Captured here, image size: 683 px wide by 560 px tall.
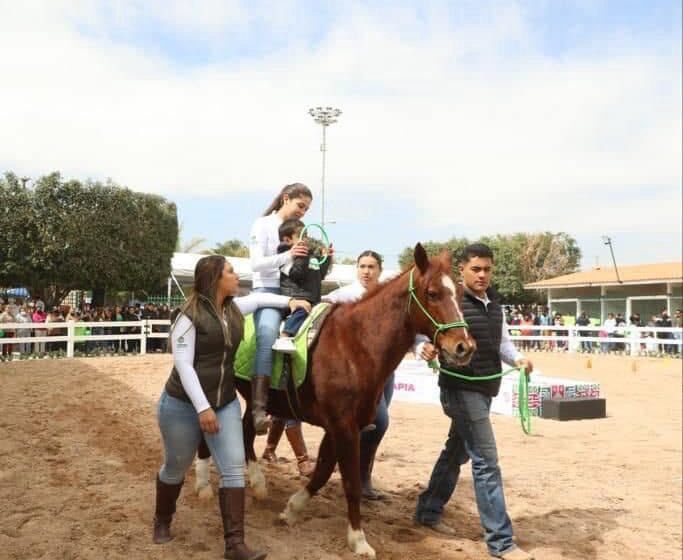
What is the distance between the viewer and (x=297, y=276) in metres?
5.00

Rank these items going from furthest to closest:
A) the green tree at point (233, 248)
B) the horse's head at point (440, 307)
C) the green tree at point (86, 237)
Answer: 1. the green tree at point (233, 248)
2. the green tree at point (86, 237)
3. the horse's head at point (440, 307)

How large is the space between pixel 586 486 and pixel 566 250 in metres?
54.3

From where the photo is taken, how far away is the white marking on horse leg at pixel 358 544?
439cm

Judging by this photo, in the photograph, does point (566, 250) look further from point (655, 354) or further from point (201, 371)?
point (201, 371)

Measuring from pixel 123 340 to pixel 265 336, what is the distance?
16824 millimetres

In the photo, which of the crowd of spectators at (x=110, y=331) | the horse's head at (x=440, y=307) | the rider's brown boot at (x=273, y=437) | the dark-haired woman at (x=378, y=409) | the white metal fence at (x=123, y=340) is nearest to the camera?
the horse's head at (x=440, y=307)

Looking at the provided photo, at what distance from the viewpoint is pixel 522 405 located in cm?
524

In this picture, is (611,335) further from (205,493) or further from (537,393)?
(205,493)

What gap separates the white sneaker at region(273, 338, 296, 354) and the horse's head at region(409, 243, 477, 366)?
0.90 m

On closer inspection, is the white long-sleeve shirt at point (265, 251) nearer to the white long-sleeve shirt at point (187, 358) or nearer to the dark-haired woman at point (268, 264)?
the dark-haired woman at point (268, 264)

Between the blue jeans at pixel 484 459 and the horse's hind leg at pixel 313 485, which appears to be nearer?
the blue jeans at pixel 484 459

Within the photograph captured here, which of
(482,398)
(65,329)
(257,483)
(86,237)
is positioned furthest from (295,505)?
(86,237)

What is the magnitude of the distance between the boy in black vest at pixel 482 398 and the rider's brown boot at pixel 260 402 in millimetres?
1200

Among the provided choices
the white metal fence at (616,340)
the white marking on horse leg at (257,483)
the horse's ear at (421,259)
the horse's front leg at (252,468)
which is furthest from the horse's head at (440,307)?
the white metal fence at (616,340)
